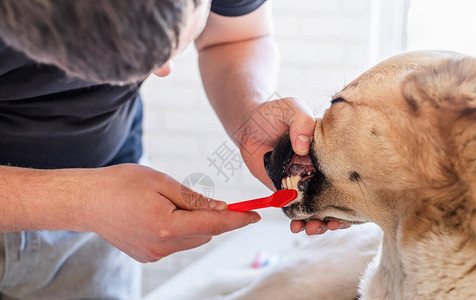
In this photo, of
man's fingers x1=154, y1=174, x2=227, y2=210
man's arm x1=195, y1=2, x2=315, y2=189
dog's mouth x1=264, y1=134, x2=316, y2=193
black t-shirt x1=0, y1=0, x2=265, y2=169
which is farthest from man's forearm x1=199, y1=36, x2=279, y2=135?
man's fingers x1=154, y1=174, x2=227, y2=210

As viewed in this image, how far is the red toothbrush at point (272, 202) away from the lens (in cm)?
106

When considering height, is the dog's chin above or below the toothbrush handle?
below

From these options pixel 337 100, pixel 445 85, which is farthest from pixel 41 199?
pixel 445 85

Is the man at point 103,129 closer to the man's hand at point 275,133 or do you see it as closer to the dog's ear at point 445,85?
the man's hand at point 275,133

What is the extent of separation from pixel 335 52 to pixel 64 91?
1356 millimetres

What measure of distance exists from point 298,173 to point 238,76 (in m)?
0.42

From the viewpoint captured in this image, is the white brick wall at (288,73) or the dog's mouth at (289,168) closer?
the dog's mouth at (289,168)

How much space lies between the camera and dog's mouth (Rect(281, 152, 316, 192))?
1.09 m

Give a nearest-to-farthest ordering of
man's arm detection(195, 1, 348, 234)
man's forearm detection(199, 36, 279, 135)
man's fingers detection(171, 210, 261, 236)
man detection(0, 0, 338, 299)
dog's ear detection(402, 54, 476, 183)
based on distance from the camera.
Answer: man detection(0, 0, 338, 299), dog's ear detection(402, 54, 476, 183), man's fingers detection(171, 210, 261, 236), man's arm detection(195, 1, 348, 234), man's forearm detection(199, 36, 279, 135)

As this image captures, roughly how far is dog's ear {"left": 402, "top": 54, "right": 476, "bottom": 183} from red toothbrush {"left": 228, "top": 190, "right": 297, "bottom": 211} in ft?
0.94

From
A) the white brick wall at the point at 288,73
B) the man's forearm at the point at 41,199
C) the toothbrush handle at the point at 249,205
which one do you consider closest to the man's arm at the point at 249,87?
the toothbrush handle at the point at 249,205

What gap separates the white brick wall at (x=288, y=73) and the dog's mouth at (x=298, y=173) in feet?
3.51

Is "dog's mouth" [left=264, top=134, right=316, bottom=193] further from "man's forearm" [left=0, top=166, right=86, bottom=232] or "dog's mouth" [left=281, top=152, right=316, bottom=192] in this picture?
"man's forearm" [left=0, top=166, right=86, bottom=232]

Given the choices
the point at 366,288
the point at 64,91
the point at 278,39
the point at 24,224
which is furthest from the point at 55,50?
the point at 278,39
